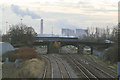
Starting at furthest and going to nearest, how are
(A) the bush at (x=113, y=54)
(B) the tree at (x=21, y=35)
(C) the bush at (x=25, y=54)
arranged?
(B) the tree at (x=21, y=35), (A) the bush at (x=113, y=54), (C) the bush at (x=25, y=54)

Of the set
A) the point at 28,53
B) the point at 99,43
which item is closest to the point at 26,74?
the point at 28,53

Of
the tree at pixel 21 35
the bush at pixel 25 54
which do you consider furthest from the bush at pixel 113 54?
the tree at pixel 21 35

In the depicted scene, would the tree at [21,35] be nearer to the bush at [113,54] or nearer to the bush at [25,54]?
the bush at [25,54]

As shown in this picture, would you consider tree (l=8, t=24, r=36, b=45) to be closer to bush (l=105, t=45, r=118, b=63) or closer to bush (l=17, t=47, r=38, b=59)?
bush (l=17, t=47, r=38, b=59)

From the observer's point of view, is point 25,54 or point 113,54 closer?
point 25,54

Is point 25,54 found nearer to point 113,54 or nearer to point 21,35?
point 113,54

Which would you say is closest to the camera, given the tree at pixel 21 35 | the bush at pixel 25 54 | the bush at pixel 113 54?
the bush at pixel 25 54

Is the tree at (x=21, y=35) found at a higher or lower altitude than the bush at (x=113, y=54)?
higher

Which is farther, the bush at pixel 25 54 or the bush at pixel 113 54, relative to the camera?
the bush at pixel 113 54

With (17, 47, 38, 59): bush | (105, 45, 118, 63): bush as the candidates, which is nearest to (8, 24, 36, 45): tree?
(17, 47, 38, 59): bush

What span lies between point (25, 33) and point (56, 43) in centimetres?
1054

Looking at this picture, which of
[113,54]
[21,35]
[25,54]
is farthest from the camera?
[21,35]

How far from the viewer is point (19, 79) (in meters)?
19.1

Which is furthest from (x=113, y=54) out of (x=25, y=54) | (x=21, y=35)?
(x=21, y=35)
